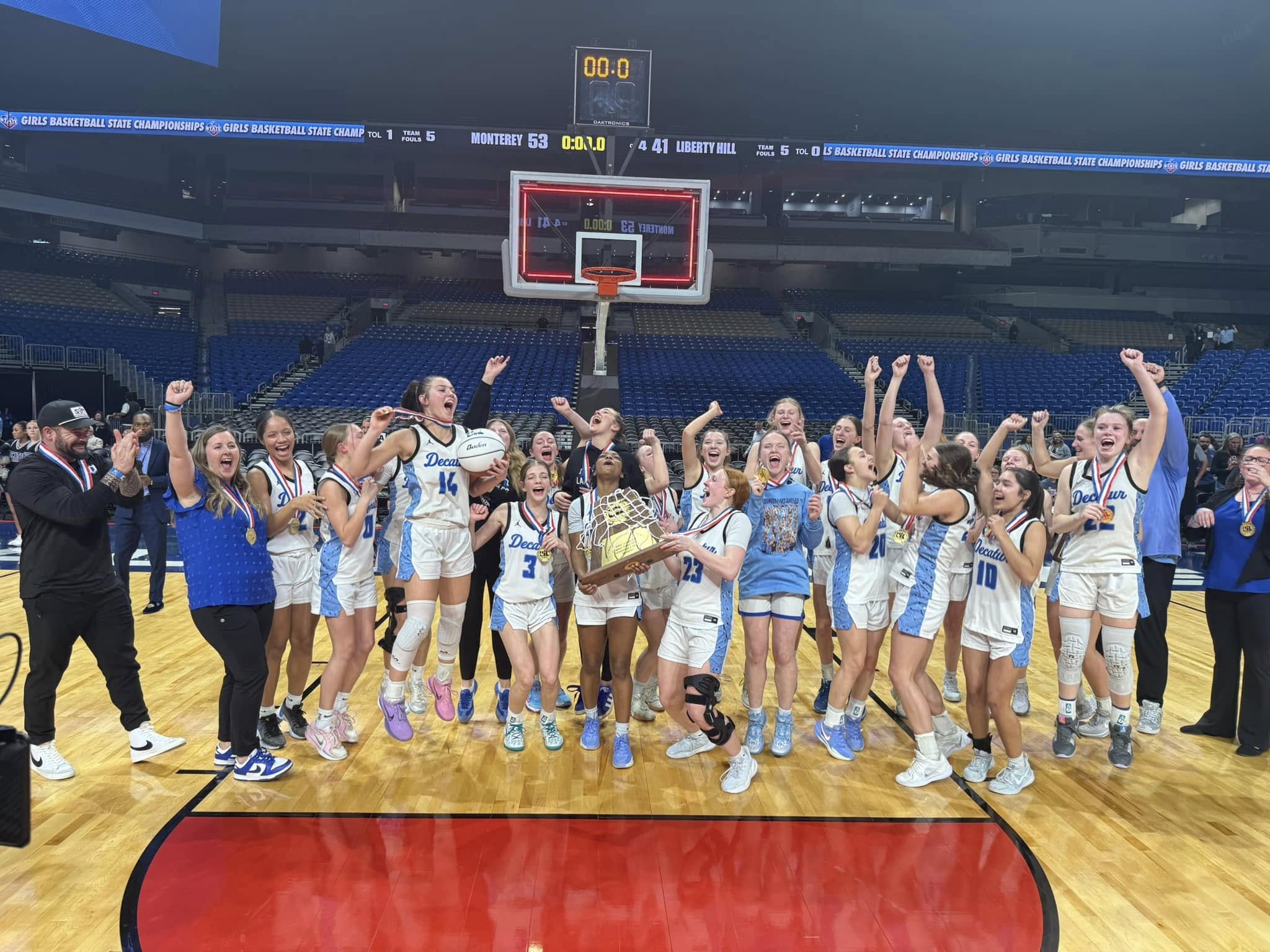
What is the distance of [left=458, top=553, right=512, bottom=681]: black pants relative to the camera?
5.55 metres

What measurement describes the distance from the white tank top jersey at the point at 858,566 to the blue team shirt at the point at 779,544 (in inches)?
6.9

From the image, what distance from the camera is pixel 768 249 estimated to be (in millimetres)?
26688

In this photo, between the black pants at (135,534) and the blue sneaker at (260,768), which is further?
the black pants at (135,534)

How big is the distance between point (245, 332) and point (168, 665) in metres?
21.0

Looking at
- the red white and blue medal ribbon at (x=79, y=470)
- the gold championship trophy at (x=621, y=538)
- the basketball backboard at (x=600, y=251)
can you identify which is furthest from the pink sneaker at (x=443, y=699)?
the basketball backboard at (x=600, y=251)

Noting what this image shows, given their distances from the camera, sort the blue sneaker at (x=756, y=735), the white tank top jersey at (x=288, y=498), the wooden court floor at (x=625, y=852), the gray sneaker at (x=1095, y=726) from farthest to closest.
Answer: the gray sneaker at (x=1095, y=726) < the blue sneaker at (x=756, y=735) < the white tank top jersey at (x=288, y=498) < the wooden court floor at (x=625, y=852)

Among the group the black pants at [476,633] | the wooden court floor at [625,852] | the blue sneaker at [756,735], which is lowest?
the wooden court floor at [625,852]

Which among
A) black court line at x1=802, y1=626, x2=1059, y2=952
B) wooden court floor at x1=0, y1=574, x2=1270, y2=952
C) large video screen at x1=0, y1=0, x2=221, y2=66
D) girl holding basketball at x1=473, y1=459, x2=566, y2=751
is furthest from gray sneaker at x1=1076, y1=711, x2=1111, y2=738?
large video screen at x1=0, y1=0, x2=221, y2=66

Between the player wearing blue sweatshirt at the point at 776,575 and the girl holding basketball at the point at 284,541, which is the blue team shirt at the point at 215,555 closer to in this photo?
the girl holding basketball at the point at 284,541

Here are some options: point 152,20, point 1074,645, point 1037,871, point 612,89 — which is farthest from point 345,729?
point 152,20

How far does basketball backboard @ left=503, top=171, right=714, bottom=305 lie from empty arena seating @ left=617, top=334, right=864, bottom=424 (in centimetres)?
731

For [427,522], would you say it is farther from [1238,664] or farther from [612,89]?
[612,89]

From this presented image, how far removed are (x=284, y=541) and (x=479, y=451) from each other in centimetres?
117

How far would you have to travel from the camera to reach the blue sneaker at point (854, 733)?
519 centimetres
